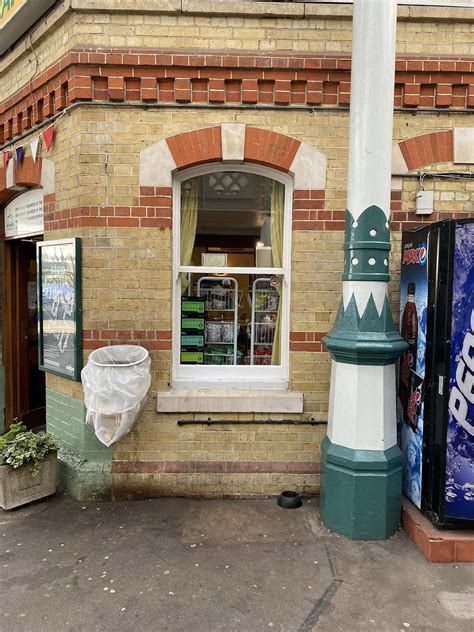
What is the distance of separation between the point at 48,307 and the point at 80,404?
1101mm

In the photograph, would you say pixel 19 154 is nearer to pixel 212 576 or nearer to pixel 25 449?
pixel 25 449

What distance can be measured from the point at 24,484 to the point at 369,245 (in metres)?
3.68

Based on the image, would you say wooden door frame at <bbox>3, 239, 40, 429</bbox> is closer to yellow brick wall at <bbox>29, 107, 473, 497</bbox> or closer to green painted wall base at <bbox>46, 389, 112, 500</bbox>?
green painted wall base at <bbox>46, 389, 112, 500</bbox>

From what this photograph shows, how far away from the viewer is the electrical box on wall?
431 cm

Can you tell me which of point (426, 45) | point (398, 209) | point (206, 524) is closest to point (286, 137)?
point (398, 209)

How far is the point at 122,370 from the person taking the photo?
3.96 m

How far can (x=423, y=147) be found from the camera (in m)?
4.36

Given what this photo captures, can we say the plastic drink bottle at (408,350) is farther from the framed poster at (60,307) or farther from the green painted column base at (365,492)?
the framed poster at (60,307)

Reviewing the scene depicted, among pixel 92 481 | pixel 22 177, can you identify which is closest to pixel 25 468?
pixel 92 481

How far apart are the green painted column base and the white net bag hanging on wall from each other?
5.65 feet

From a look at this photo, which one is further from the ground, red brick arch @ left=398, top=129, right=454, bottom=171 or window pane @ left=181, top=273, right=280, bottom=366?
red brick arch @ left=398, top=129, right=454, bottom=171

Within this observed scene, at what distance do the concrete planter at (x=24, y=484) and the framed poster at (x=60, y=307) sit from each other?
88cm

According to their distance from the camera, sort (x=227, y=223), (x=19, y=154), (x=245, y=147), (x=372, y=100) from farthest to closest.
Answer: (x=19, y=154) < (x=227, y=223) < (x=245, y=147) < (x=372, y=100)

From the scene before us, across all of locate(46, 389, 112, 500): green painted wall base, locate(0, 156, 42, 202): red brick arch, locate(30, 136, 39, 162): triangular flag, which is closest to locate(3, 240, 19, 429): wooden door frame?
locate(0, 156, 42, 202): red brick arch
